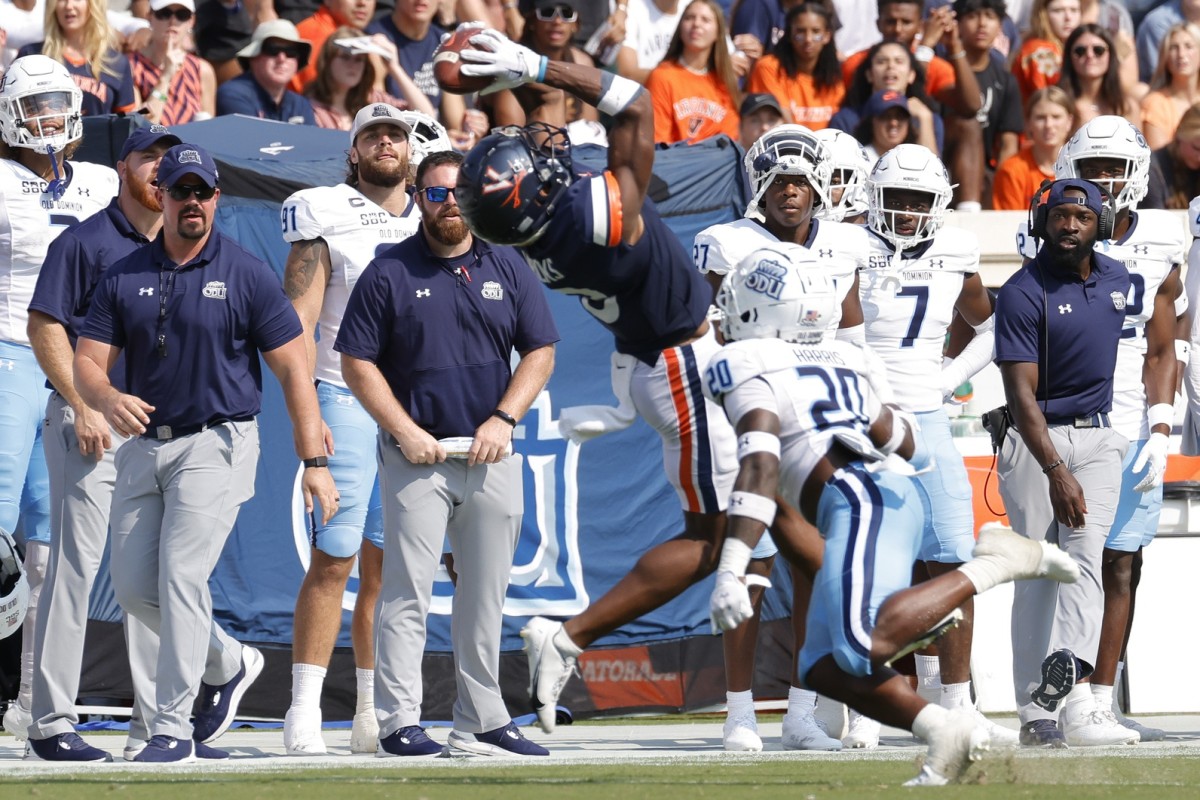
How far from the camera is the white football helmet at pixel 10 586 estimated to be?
6312mm

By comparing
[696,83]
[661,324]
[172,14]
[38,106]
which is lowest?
[661,324]

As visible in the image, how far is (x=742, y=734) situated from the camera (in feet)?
21.6

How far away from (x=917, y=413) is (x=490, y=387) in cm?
172

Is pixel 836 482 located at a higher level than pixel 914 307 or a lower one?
lower

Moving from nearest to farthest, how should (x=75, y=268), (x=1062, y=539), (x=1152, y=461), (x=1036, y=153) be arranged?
(x=75, y=268) < (x=1062, y=539) < (x=1152, y=461) < (x=1036, y=153)

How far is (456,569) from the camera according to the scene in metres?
6.39

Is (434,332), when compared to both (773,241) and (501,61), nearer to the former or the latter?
(501,61)

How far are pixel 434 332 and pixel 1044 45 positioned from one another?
7285mm

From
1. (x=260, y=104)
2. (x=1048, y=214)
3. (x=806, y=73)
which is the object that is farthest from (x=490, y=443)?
(x=806, y=73)

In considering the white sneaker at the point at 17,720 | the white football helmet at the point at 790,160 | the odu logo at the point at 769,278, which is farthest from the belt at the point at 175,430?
the white football helmet at the point at 790,160

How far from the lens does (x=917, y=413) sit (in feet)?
23.5

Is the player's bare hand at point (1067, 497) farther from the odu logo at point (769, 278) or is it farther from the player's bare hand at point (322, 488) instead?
the player's bare hand at point (322, 488)

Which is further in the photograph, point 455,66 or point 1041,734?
point 1041,734

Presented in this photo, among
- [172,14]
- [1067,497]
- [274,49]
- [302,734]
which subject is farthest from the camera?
[274,49]
